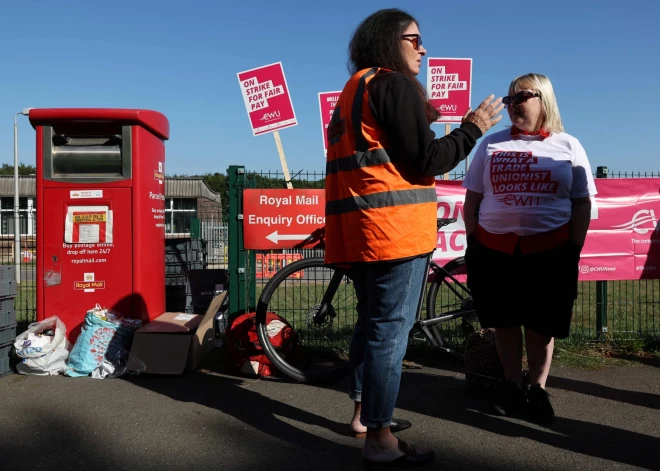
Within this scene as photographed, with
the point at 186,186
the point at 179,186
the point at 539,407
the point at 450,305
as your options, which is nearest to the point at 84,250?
the point at 450,305

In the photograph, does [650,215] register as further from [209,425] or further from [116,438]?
[116,438]

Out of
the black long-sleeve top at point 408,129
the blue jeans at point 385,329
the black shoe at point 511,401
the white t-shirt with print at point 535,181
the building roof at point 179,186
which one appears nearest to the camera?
the black long-sleeve top at point 408,129

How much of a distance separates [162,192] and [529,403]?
12.1ft

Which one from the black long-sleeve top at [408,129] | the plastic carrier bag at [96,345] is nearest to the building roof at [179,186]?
the plastic carrier bag at [96,345]

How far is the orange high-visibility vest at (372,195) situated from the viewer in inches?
101

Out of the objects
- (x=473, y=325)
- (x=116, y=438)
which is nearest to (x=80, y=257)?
(x=116, y=438)

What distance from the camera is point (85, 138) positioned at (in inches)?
197

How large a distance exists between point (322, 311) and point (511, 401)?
162 cm

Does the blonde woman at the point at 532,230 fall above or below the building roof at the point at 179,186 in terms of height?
below

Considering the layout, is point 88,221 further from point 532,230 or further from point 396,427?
point 532,230

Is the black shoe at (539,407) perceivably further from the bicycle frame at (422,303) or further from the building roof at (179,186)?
the building roof at (179,186)

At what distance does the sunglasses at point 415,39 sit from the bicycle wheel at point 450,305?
7.78 feet

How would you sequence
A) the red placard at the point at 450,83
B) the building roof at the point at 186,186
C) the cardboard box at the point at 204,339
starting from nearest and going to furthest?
the cardboard box at the point at 204,339 → the red placard at the point at 450,83 → the building roof at the point at 186,186

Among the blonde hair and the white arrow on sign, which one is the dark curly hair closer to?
the blonde hair
